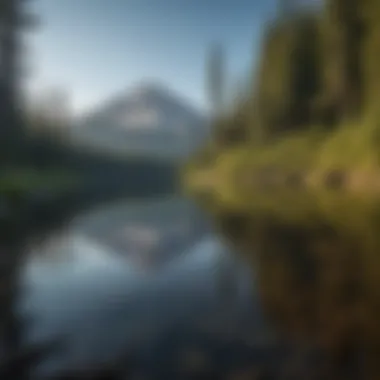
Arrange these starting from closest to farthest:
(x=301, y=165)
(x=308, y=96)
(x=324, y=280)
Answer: (x=324, y=280), (x=308, y=96), (x=301, y=165)

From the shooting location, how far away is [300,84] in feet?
30.3

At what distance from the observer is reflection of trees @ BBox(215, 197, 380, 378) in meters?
3.31

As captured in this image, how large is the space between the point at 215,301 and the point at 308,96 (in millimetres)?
5572

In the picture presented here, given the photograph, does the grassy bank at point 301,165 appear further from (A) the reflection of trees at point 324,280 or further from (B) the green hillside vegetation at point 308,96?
(A) the reflection of trees at point 324,280

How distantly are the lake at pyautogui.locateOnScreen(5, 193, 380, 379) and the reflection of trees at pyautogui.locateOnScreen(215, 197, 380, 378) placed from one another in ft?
0.04

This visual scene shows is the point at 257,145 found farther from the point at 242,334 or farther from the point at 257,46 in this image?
the point at 242,334

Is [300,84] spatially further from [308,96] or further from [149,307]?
[149,307]

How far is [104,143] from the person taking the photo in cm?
1030

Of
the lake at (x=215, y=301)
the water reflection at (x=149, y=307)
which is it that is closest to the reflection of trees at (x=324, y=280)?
the lake at (x=215, y=301)

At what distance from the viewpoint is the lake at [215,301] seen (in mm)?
3104

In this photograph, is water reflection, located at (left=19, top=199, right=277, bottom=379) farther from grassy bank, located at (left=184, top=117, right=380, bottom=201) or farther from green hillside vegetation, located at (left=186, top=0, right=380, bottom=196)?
grassy bank, located at (left=184, top=117, right=380, bottom=201)

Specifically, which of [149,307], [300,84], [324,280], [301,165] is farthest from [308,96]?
[149,307]

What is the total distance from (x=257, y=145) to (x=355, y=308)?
21.5 feet

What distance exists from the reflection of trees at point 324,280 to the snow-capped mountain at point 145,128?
167 centimetres
